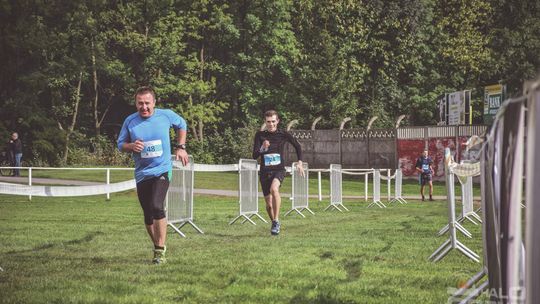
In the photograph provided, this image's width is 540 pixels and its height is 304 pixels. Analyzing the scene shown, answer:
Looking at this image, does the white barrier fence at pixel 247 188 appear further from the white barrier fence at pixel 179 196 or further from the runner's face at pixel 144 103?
the runner's face at pixel 144 103

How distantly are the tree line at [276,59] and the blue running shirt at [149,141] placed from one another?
39527 mm

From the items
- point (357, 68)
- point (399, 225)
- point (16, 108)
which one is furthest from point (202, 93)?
point (399, 225)

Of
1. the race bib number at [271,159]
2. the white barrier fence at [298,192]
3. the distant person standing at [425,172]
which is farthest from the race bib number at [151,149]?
the distant person standing at [425,172]

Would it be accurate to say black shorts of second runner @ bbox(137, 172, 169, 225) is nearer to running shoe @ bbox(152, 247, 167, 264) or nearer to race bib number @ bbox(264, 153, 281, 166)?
running shoe @ bbox(152, 247, 167, 264)

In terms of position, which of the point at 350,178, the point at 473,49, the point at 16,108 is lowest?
the point at 350,178

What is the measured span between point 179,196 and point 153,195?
159 inches

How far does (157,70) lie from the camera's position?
2196 inches

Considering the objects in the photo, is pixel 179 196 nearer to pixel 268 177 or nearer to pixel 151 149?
pixel 268 177

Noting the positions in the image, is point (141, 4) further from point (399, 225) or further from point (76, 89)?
point (399, 225)

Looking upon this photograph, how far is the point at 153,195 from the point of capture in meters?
9.40

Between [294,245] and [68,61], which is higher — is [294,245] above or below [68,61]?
below

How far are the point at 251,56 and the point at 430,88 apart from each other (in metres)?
12.5

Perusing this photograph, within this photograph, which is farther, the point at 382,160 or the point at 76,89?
the point at 76,89

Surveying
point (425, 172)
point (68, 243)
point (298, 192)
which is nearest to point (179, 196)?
point (68, 243)
